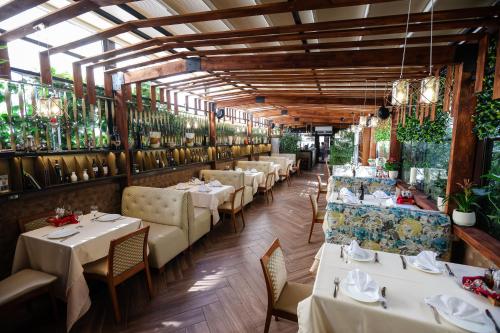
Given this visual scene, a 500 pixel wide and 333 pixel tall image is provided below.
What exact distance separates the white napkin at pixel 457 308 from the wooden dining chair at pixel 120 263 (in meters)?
2.51

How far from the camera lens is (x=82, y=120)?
140 inches

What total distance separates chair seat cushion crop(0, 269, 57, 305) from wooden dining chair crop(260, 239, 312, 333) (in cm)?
216

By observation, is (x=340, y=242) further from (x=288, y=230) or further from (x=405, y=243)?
(x=288, y=230)

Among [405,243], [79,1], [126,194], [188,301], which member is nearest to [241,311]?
[188,301]

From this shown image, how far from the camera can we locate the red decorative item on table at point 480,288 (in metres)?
1.46

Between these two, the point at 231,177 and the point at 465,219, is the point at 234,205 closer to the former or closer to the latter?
the point at 231,177

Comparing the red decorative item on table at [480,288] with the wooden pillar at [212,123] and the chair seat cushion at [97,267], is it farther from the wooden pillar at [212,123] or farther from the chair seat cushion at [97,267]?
the wooden pillar at [212,123]

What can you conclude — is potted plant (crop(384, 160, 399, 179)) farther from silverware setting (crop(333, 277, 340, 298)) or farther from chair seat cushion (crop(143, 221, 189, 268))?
chair seat cushion (crop(143, 221, 189, 268))

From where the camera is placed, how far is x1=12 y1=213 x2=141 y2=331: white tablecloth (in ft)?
7.50

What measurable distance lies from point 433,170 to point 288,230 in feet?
8.70

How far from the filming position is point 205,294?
9.04ft

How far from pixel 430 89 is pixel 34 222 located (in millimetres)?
4414

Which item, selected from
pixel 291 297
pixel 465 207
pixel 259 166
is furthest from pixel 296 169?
pixel 291 297

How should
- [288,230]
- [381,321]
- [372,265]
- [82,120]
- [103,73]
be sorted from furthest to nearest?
[288,230]
[103,73]
[82,120]
[372,265]
[381,321]
